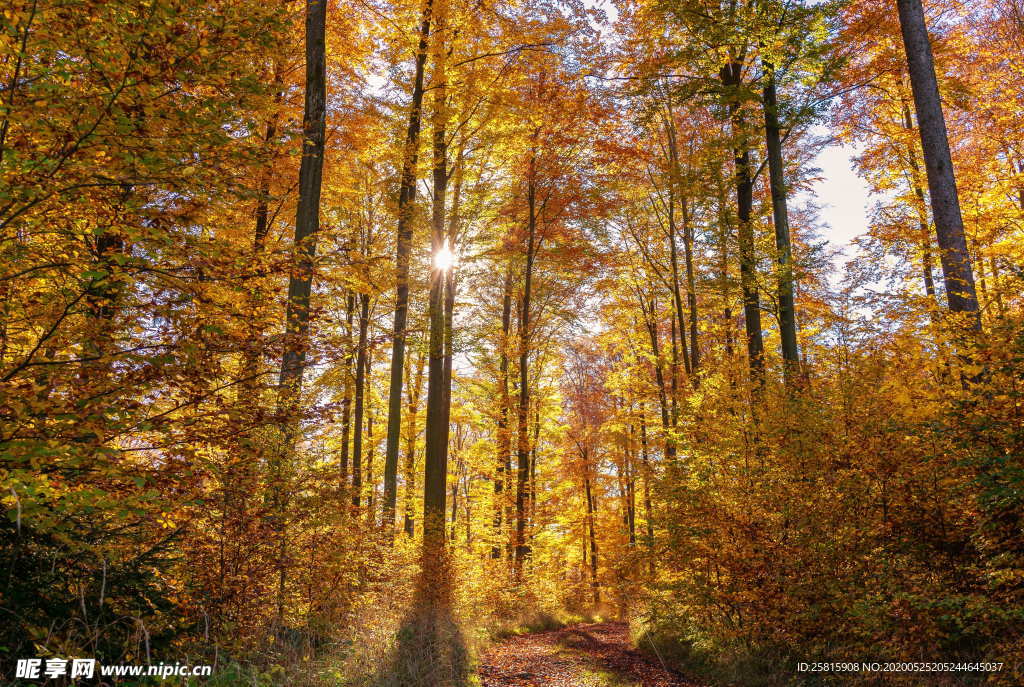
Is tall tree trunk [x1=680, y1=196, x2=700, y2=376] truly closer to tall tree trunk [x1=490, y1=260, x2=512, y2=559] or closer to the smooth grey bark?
tall tree trunk [x1=490, y1=260, x2=512, y2=559]

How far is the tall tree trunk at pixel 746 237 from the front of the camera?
37.6 feet

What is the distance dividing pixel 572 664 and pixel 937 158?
358 inches

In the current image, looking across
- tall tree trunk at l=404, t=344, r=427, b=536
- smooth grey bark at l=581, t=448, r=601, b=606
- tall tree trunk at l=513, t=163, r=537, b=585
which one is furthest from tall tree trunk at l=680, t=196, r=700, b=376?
tall tree trunk at l=404, t=344, r=427, b=536

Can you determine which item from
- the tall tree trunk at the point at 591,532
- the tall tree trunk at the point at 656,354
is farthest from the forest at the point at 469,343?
the tall tree trunk at the point at 591,532

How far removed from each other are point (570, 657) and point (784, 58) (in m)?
11.3

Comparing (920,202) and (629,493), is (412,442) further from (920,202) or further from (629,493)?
(920,202)

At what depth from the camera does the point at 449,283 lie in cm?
1460

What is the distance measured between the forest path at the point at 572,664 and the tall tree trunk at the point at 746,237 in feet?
17.8

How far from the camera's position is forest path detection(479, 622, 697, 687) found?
25.3 ft

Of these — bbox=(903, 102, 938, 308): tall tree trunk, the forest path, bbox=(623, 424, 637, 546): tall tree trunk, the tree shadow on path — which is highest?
bbox=(903, 102, 938, 308): tall tree trunk

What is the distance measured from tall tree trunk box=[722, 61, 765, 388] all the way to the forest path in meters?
5.44

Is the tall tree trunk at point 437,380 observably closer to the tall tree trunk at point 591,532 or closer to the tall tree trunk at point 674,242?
the tall tree trunk at point 674,242

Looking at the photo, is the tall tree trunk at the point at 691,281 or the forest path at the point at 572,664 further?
the tall tree trunk at the point at 691,281

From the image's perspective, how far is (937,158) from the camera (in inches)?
320
